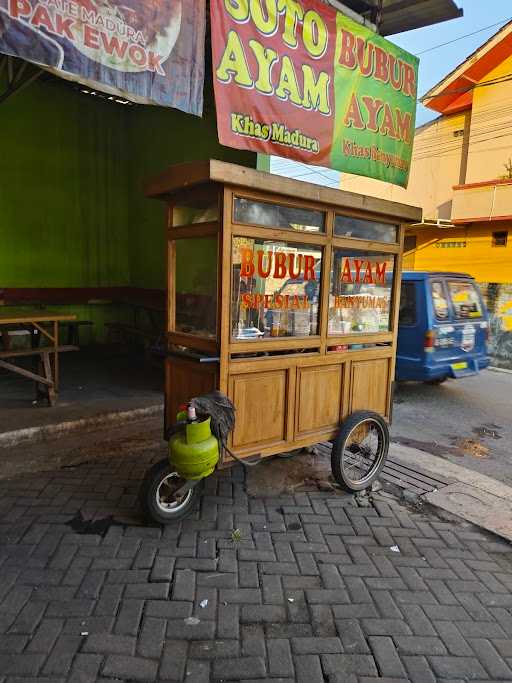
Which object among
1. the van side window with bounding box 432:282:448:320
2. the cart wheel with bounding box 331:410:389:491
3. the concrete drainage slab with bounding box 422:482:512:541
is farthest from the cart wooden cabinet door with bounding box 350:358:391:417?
the van side window with bounding box 432:282:448:320

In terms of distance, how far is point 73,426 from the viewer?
489 cm

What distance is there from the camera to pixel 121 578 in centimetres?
275

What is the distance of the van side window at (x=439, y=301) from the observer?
23.2 ft

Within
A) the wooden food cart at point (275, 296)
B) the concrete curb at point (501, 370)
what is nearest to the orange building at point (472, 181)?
the concrete curb at point (501, 370)

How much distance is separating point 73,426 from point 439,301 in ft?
18.0

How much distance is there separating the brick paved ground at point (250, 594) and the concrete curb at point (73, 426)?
0.87m

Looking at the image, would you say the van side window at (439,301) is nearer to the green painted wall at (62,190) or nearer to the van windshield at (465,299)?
the van windshield at (465,299)

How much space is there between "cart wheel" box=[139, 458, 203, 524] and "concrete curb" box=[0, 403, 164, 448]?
1.91m

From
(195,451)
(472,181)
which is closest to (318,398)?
(195,451)

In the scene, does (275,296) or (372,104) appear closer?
(275,296)

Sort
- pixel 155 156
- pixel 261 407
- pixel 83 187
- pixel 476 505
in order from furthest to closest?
pixel 83 187 → pixel 155 156 → pixel 476 505 → pixel 261 407

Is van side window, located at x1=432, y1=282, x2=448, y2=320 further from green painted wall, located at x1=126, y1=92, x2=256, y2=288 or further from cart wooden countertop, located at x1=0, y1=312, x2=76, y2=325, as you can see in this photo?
cart wooden countertop, located at x1=0, y1=312, x2=76, y2=325

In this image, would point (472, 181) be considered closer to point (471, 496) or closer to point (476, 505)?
point (471, 496)

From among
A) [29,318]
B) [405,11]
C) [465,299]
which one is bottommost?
[29,318]
